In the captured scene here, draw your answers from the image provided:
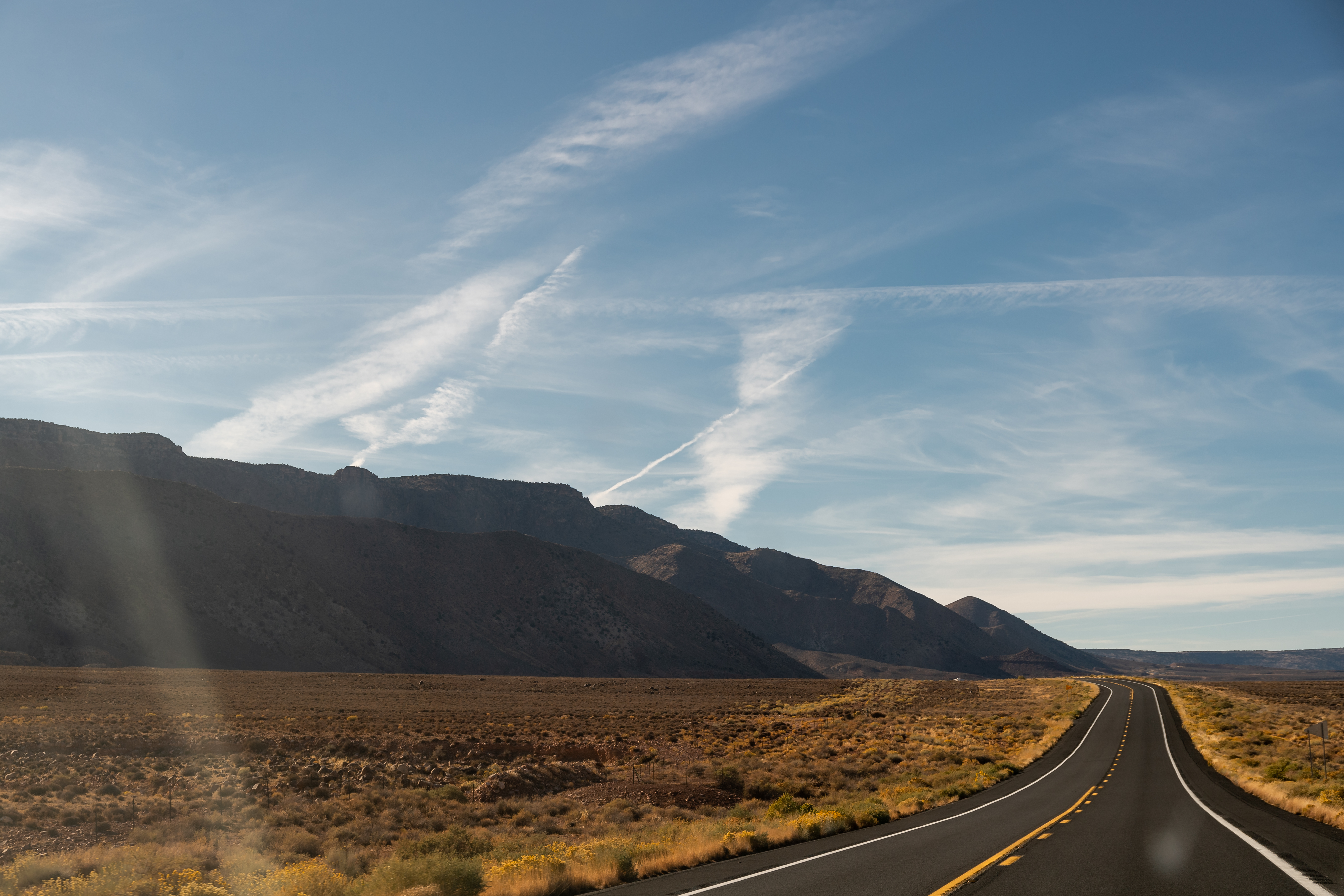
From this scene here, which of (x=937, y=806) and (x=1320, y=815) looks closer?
(x=1320, y=815)

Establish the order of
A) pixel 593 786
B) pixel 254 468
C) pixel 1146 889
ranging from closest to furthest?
1. pixel 1146 889
2. pixel 593 786
3. pixel 254 468

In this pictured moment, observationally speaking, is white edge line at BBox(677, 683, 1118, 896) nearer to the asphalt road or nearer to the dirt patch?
the asphalt road

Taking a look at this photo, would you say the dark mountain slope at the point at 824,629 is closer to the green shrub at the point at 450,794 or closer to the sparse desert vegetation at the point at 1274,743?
the sparse desert vegetation at the point at 1274,743

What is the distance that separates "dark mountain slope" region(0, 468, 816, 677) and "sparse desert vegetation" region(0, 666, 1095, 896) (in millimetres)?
26866

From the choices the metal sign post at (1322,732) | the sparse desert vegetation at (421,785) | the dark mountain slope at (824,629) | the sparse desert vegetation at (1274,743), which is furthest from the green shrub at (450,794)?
the dark mountain slope at (824,629)

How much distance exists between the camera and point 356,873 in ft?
50.5

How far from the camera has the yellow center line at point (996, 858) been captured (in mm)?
9680

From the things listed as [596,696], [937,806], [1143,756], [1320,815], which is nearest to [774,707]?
[596,696]

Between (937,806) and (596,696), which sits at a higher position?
(937,806)

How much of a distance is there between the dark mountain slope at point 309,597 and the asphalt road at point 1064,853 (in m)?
83.5

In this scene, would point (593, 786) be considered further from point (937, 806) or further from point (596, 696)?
point (596, 696)

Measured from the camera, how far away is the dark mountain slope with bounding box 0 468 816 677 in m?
83.4

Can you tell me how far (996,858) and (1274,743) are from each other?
31.8 m

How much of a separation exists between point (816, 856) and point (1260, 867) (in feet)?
18.9
